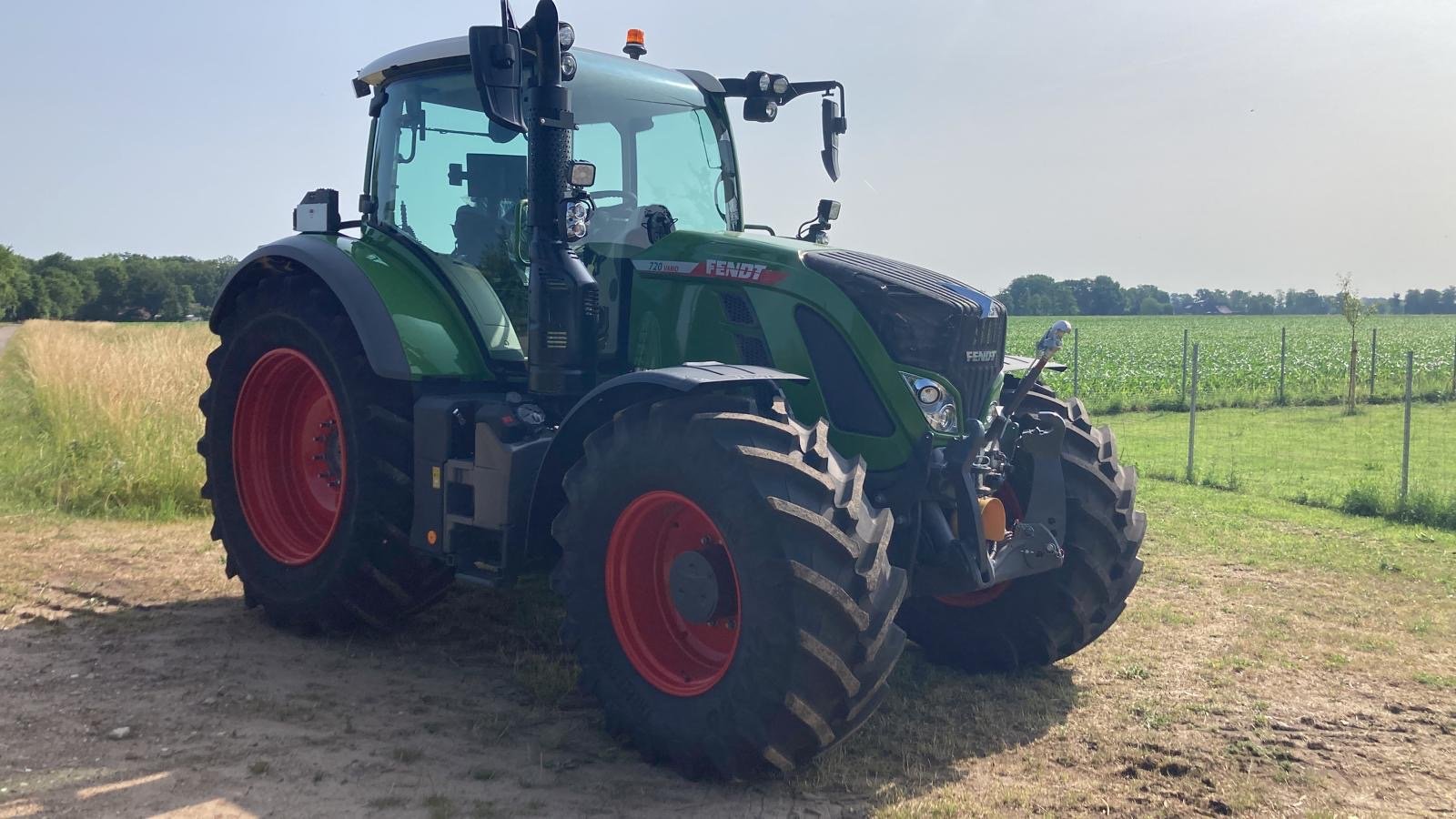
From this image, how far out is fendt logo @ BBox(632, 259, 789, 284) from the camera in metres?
4.78

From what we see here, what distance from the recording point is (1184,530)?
9477mm

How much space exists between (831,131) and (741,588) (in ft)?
9.16

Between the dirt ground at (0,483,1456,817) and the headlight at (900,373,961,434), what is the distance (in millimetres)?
1212

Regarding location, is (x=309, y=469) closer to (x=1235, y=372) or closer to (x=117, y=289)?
(x=1235, y=372)

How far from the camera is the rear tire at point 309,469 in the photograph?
541 centimetres

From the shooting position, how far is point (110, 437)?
398 inches

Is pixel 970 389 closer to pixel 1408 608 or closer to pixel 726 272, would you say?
pixel 726 272

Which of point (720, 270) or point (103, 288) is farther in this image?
point (103, 288)

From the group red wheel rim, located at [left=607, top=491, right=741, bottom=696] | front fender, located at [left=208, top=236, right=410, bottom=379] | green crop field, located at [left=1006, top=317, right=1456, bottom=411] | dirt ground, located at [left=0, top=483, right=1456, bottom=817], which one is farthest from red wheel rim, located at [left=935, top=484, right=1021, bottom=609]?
green crop field, located at [left=1006, top=317, right=1456, bottom=411]

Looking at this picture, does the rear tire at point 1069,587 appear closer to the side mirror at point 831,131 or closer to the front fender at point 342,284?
the side mirror at point 831,131

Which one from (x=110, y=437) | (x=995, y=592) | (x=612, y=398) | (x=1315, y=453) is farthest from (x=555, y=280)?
(x=1315, y=453)

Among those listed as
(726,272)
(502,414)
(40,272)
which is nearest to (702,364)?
(726,272)

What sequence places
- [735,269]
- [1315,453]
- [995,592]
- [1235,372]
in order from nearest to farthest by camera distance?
[735,269] → [995,592] → [1315,453] → [1235,372]

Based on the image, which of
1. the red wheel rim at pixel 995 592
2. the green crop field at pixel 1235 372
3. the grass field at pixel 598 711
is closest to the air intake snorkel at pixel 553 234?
the grass field at pixel 598 711
